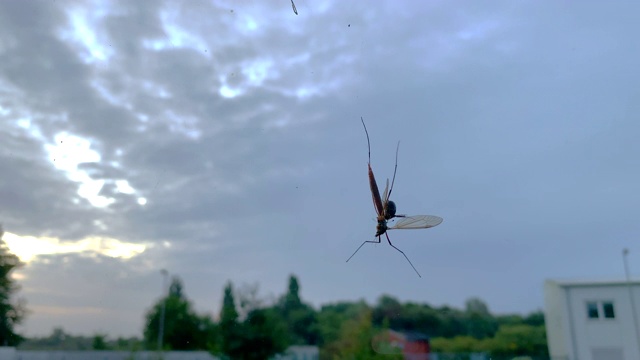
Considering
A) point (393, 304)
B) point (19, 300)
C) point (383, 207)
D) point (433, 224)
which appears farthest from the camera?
point (393, 304)

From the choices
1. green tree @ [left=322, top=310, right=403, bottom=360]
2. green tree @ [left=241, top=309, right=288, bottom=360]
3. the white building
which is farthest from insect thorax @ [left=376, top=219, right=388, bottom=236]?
the white building

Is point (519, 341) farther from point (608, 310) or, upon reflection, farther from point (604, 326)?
point (608, 310)

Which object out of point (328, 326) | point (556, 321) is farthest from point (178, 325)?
point (556, 321)

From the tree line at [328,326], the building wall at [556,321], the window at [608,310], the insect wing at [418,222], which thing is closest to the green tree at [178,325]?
the tree line at [328,326]

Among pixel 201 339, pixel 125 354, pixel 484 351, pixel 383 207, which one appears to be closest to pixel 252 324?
pixel 201 339

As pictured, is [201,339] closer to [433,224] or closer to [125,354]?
[125,354]
